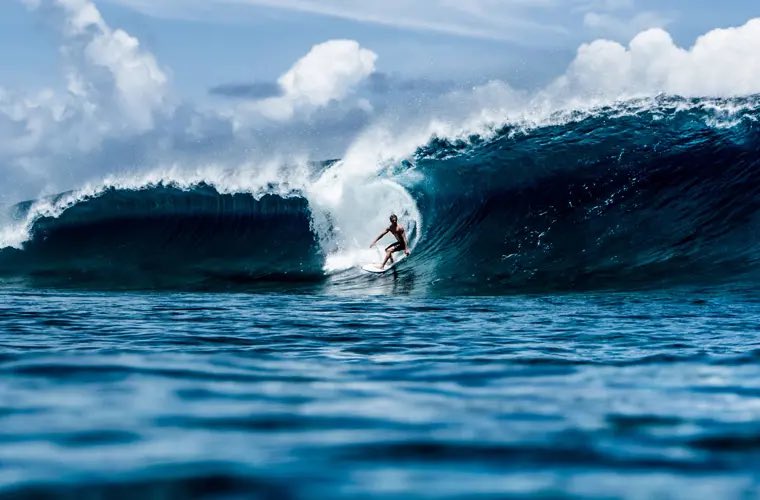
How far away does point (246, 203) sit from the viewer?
1998 cm

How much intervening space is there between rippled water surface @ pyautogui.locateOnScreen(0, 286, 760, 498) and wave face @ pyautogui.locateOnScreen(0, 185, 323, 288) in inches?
355

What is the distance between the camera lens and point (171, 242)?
18.8m

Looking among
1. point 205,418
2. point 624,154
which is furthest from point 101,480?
point 624,154

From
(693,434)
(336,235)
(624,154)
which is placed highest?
(624,154)

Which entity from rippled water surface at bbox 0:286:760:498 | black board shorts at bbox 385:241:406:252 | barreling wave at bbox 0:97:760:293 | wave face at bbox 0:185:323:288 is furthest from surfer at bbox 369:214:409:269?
rippled water surface at bbox 0:286:760:498

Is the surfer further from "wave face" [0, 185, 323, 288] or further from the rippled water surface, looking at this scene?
the rippled water surface

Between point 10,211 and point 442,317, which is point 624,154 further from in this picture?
point 10,211

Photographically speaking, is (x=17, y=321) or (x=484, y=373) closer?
(x=484, y=373)

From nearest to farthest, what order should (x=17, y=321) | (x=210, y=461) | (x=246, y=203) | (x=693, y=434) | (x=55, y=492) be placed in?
(x=55, y=492), (x=210, y=461), (x=693, y=434), (x=17, y=321), (x=246, y=203)

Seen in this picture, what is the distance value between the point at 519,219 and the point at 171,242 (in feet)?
24.3

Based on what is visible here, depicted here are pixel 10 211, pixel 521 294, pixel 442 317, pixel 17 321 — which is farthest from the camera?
pixel 10 211

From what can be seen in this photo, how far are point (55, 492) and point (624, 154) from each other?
55.5 feet

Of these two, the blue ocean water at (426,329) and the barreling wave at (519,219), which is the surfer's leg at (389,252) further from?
the blue ocean water at (426,329)

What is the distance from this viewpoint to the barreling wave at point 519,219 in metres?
14.5
